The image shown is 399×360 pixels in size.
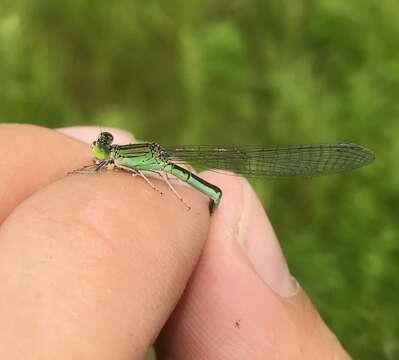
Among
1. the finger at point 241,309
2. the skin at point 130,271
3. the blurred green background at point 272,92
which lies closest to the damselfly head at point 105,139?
the skin at point 130,271

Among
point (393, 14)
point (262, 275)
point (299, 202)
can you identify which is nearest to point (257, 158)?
point (262, 275)

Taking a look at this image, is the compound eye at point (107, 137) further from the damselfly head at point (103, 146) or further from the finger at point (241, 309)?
the finger at point (241, 309)

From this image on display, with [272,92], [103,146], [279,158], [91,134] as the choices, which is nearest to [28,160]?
[103,146]

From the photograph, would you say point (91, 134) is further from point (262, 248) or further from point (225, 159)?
point (262, 248)

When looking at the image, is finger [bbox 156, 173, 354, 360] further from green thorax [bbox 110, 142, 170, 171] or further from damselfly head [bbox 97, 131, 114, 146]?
damselfly head [bbox 97, 131, 114, 146]

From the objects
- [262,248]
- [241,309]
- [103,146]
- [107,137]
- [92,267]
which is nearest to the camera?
[92,267]
